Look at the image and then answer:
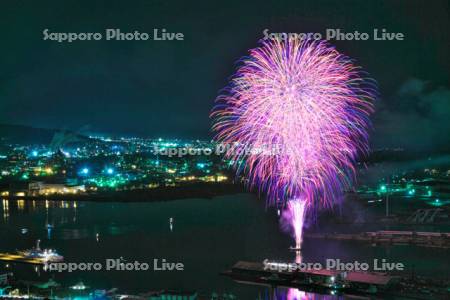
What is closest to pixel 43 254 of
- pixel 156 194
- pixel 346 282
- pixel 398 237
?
pixel 346 282

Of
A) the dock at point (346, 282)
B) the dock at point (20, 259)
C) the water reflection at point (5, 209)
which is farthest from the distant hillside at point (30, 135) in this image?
the dock at point (346, 282)

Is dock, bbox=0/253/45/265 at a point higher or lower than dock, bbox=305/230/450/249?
lower

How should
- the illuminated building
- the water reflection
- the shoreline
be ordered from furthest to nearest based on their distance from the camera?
the illuminated building < the shoreline < the water reflection

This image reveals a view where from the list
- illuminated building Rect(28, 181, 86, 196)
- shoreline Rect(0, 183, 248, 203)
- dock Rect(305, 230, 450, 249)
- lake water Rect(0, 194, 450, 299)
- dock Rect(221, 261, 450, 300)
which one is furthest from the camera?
illuminated building Rect(28, 181, 86, 196)

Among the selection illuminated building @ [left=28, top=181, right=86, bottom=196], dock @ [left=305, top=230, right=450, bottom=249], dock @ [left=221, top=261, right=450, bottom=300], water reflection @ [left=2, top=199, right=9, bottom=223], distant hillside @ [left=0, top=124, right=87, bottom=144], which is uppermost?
distant hillside @ [left=0, top=124, right=87, bottom=144]

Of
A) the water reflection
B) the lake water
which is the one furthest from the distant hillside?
the lake water

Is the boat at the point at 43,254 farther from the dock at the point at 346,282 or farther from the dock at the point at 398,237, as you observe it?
the dock at the point at 398,237

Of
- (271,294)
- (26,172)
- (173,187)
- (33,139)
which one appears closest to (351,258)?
(271,294)

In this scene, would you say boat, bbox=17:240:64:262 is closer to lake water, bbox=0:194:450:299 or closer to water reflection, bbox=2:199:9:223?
lake water, bbox=0:194:450:299
